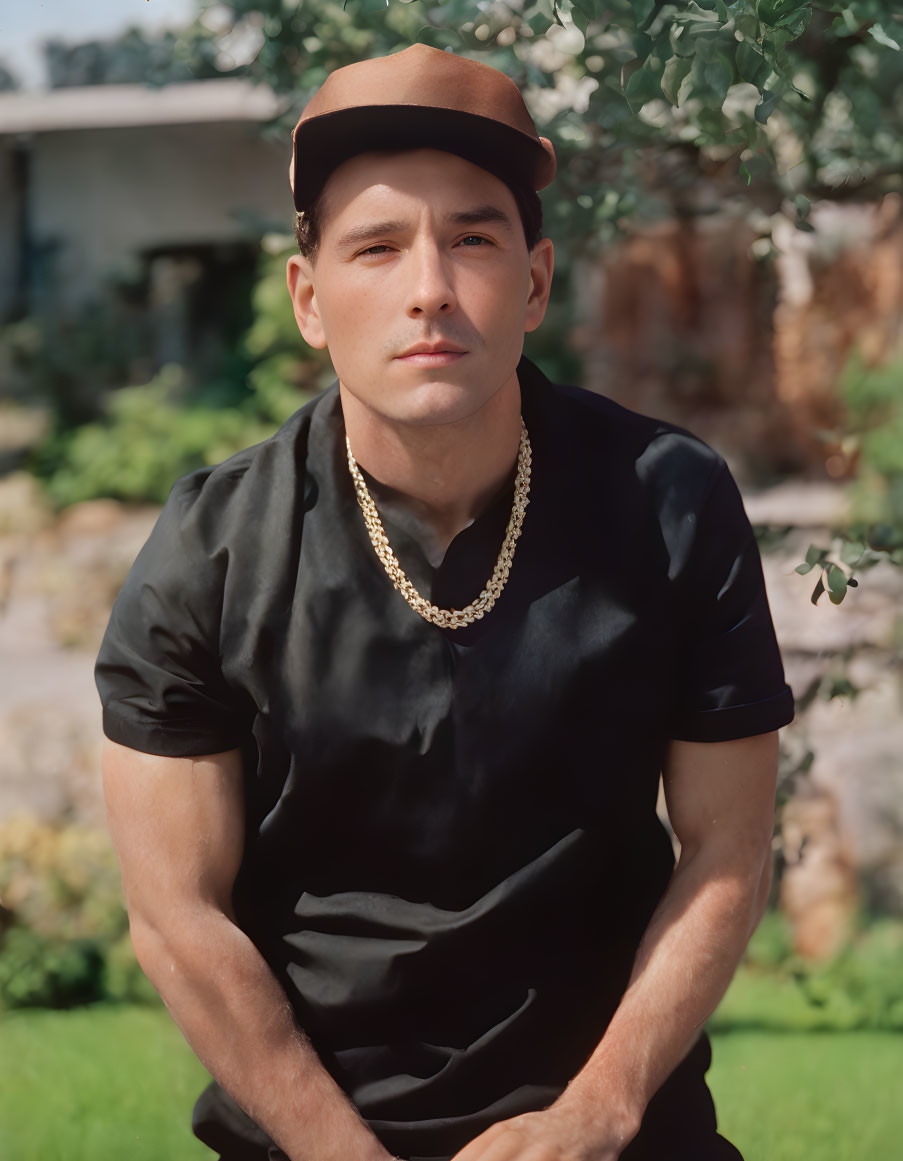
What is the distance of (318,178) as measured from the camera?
2006mm

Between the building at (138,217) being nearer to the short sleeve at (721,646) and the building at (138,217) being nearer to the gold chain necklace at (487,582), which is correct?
the gold chain necklace at (487,582)

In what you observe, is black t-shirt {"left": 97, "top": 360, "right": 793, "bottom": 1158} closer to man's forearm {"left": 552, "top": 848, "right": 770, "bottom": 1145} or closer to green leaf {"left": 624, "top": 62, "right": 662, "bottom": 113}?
man's forearm {"left": 552, "top": 848, "right": 770, "bottom": 1145}

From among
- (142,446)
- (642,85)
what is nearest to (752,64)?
(642,85)

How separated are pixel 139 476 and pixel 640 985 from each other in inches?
378

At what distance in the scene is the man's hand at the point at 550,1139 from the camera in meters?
1.92

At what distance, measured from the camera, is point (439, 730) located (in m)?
2.03

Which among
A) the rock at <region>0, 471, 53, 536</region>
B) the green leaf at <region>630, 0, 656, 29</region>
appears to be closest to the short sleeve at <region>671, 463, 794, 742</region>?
the green leaf at <region>630, 0, 656, 29</region>

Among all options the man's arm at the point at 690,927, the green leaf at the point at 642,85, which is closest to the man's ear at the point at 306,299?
the green leaf at the point at 642,85

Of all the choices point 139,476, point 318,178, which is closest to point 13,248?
point 139,476

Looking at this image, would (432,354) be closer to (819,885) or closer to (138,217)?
(819,885)

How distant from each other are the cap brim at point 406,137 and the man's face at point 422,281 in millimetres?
17

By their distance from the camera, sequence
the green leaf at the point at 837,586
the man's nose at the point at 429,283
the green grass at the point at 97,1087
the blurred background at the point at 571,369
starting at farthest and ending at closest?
the green grass at the point at 97,1087, the blurred background at the point at 571,369, the green leaf at the point at 837,586, the man's nose at the point at 429,283

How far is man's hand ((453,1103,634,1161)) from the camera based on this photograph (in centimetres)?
192

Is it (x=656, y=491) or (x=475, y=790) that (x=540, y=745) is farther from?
(x=656, y=491)
